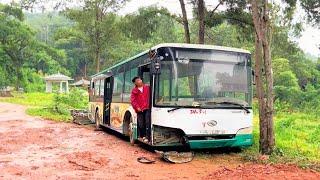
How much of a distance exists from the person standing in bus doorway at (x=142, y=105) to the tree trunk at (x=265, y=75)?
2.82 meters

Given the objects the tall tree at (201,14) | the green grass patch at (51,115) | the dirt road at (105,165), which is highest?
the tall tree at (201,14)

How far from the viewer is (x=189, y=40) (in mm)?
20234

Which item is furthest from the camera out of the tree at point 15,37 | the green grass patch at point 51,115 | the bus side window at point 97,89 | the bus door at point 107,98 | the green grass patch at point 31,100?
the tree at point 15,37

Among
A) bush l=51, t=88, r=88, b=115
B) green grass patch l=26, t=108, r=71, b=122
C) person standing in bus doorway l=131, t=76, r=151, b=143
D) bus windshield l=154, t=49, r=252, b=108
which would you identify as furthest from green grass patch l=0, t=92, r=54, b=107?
bus windshield l=154, t=49, r=252, b=108

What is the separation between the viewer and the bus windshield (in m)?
10.9

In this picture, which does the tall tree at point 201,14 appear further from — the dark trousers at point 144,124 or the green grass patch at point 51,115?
the green grass patch at point 51,115

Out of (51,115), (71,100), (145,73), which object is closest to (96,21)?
(71,100)

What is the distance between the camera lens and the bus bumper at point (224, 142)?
1086cm

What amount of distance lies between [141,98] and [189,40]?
29.7 feet

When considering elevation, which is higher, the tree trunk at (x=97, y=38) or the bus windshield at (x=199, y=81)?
the tree trunk at (x=97, y=38)

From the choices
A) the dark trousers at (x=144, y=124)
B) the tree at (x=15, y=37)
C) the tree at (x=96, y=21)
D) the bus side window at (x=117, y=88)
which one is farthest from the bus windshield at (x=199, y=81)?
the tree at (x=15, y=37)

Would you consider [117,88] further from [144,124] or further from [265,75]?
[265,75]

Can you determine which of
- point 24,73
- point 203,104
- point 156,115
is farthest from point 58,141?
point 24,73

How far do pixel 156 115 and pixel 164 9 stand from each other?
10.5 m
